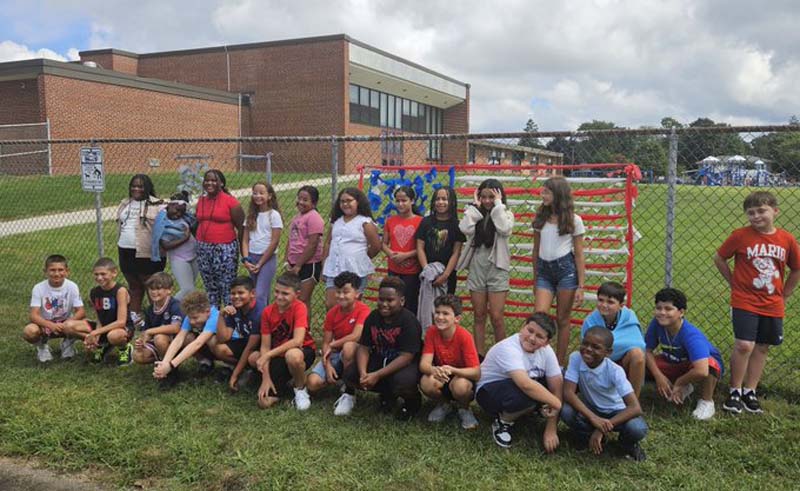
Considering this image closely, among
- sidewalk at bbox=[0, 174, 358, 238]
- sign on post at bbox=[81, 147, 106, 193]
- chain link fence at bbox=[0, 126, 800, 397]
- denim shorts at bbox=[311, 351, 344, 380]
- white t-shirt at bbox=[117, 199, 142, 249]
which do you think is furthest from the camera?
sidewalk at bbox=[0, 174, 358, 238]

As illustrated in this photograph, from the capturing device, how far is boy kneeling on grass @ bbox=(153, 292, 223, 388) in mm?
4539

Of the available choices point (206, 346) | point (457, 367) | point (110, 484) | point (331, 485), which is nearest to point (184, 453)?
point (110, 484)

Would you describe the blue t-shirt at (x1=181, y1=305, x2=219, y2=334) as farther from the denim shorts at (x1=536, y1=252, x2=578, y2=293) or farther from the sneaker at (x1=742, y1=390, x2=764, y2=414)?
the sneaker at (x1=742, y1=390, x2=764, y2=414)

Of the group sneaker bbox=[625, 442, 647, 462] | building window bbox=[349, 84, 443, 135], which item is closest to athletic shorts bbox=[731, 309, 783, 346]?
sneaker bbox=[625, 442, 647, 462]

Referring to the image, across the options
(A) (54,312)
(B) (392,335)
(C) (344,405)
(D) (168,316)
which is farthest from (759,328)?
(A) (54,312)

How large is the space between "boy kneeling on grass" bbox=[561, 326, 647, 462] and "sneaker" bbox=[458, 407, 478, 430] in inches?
23.3

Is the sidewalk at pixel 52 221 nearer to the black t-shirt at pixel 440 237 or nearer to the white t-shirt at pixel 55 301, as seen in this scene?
the white t-shirt at pixel 55 301

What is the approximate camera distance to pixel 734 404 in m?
3.95

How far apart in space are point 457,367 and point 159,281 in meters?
2.65

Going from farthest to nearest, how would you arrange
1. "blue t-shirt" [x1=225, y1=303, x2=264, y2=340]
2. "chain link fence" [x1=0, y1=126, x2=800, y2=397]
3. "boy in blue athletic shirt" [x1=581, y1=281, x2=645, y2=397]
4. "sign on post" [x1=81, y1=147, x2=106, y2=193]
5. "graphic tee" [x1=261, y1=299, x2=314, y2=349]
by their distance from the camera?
1. "sign on post" [x1=81, y1=147, x2=106, y2=193]
2. "chain link fence" [x1=0, y1=126, x2=800, y2=397]
3. "blue t-shirt" [x1=225, y1=303, x2=264, y2=340]
4. "graphic tee" [x1=261, y1=299, x2=314, y2=349]
5. "boy in blue athletic shirt" [x1=581, y1=281, x2=645, y2=397]

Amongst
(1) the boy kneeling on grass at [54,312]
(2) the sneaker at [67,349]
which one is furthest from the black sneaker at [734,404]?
(2) the sneaker at [67,349]

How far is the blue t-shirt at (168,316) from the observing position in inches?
192

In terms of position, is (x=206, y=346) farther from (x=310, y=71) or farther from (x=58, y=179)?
(x=310, y=71)

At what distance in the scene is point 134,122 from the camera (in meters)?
27.1
